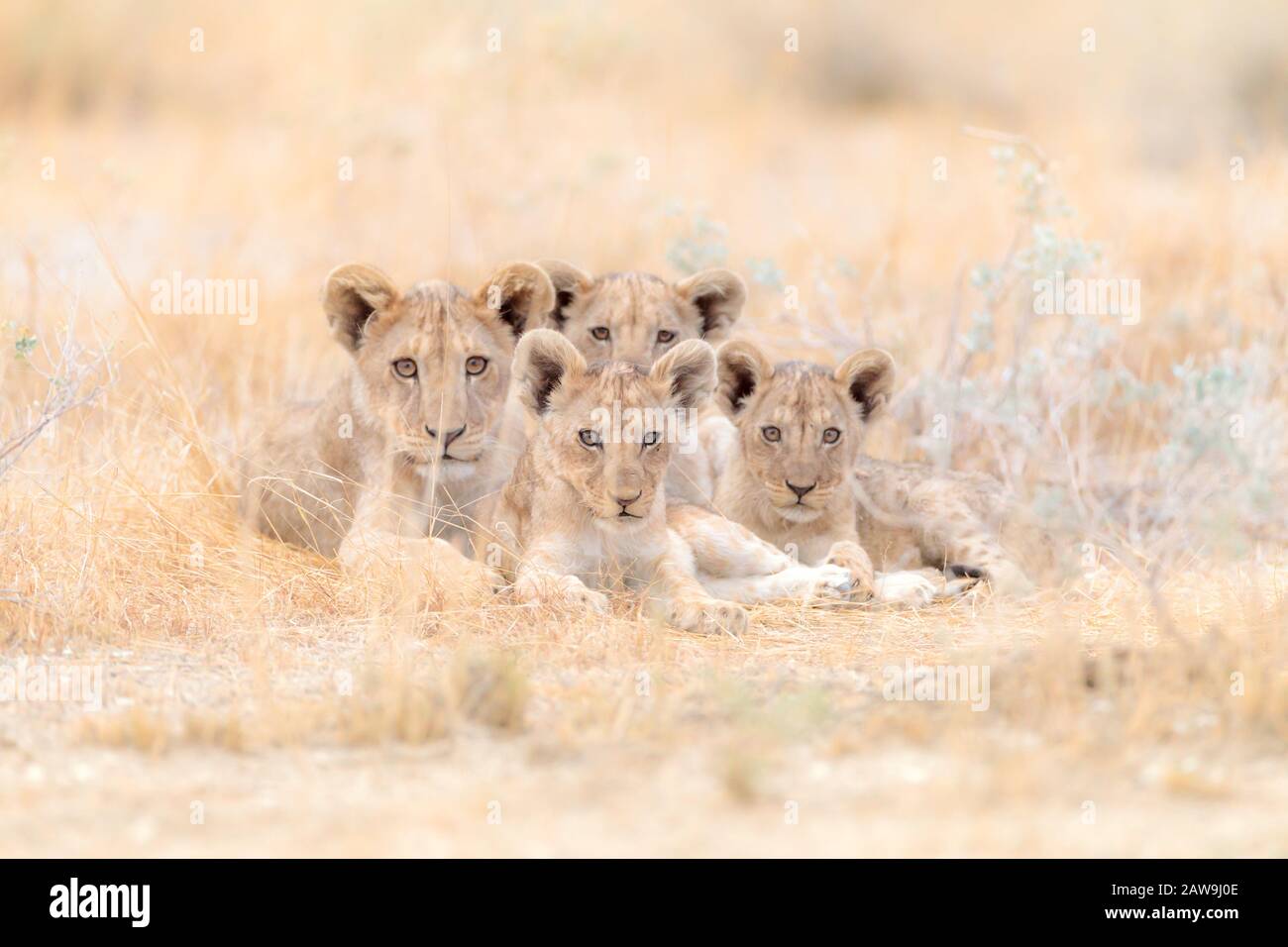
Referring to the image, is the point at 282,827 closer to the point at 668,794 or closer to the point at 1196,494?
the point at 668,794

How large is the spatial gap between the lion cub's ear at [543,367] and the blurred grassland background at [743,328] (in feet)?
3.28

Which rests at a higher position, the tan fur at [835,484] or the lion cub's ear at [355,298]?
the lion cub's ear at [355,298]

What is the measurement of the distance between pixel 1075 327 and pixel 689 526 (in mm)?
2825

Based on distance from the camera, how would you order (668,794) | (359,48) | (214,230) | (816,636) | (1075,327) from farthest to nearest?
(359,48)
(214,230)
(1075,327)
(816,636)
(668,794)

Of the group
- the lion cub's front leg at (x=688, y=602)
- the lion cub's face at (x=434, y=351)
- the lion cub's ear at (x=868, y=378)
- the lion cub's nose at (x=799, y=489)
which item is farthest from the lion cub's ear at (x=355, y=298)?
the lion cub's ear at (x=868, y=378)

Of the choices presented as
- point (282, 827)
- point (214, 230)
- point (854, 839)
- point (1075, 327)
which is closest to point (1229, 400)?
point (1075, 327)

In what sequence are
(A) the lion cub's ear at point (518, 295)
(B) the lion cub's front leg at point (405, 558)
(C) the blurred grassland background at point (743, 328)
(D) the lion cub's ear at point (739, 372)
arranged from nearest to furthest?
(C) the blurred grassland background at point (743, 328)
(B) the lion cub's front leg at point (405, 558)
(A) the lion cub's ear at point (518, 295)
(D) the lion cub's ear at point (739, 372)

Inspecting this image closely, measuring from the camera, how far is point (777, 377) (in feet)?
25.0

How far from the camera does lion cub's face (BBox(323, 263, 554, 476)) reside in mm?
7039

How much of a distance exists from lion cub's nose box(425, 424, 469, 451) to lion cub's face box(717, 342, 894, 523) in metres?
1.27

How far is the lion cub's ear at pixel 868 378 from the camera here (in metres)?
7.59

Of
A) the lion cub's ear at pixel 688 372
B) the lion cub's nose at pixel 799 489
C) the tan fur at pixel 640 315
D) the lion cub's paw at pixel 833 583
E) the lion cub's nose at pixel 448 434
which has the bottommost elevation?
the lion cub's paw at pixel 833 583

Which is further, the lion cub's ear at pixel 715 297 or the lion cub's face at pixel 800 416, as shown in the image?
the lion cub's ear at pixel 715 297

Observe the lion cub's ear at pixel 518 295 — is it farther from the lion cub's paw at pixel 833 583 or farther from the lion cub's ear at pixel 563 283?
the lion cub's paw at pixel 833 583
